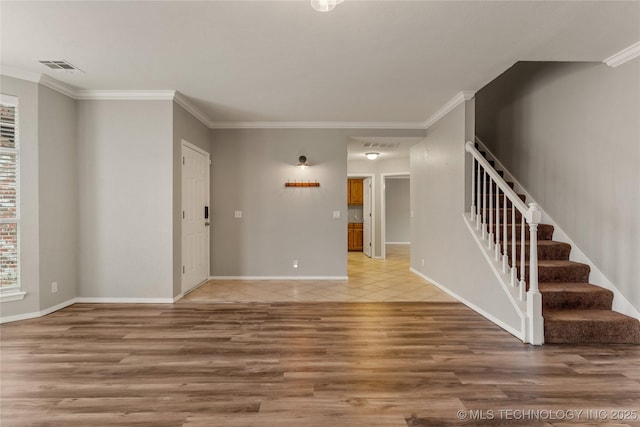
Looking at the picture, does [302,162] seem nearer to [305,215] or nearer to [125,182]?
[305,215]

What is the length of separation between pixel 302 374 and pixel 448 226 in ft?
9.86

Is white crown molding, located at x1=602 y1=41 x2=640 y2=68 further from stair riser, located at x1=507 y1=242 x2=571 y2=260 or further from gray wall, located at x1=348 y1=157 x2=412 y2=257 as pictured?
gray wall, located at x1=348 y1=157 x2=412 y2=257

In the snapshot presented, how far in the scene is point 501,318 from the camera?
2.98 metres

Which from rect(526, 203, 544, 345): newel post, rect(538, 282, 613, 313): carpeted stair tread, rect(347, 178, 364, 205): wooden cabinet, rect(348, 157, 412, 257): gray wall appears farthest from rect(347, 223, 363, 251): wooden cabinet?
rect(526, 203, 544, 345): newel post

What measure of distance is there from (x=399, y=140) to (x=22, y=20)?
4.73 meters

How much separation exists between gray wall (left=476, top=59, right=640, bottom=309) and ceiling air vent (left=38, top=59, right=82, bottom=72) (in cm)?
541

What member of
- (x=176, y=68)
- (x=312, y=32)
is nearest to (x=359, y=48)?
(x=312, y=32)

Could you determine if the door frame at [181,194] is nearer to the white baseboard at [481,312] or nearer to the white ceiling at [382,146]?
the white ceiling at [382,146]

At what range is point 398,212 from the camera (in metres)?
10.6

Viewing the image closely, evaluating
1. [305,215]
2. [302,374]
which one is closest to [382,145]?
[305,215]

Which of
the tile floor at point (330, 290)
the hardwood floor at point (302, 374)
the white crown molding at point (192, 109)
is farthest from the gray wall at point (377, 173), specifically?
the hardwood floor at point (302, 374)

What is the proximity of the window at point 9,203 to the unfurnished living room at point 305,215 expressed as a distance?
0.02 m

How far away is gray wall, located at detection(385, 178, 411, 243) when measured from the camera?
10.6 meters

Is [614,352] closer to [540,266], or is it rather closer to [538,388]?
[540,266]
